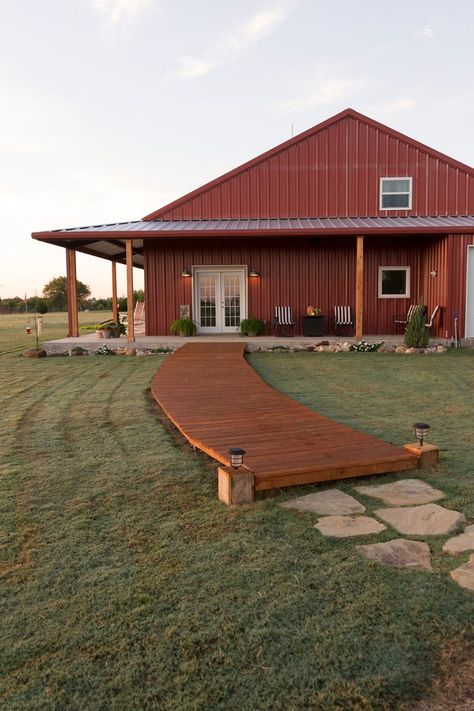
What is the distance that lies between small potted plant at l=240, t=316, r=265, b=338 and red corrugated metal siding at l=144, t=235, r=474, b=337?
2.18 ft

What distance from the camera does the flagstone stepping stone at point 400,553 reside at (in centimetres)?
210

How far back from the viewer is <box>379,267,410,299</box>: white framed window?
500 inches

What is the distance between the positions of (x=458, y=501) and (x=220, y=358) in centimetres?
617

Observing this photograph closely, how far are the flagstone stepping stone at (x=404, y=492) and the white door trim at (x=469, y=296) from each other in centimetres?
929

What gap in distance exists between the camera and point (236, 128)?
17.8 meters

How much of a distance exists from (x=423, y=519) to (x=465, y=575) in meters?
0.54

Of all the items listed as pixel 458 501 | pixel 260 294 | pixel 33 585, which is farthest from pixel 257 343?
pixel 33 585

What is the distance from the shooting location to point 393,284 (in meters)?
12.8

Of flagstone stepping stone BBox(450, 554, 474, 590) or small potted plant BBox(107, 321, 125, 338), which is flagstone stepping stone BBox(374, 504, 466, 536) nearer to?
flagstone stepping stone BBox(450, 554, 474, 590)

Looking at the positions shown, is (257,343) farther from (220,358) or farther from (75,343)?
(75,343)

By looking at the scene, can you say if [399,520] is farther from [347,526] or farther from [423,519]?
[347,526]

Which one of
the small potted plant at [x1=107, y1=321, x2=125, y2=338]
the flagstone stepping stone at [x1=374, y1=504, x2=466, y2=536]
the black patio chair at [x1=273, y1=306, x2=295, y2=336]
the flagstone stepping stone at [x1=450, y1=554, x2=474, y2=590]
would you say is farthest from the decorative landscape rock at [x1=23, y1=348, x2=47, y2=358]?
the flagstone stepping stone at [x1=450, y1=554, x2=474, y2=590]

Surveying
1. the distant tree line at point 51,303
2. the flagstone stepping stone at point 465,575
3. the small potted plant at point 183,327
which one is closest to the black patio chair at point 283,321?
the small potted plant at point 183,327

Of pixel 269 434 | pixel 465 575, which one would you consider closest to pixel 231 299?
pixel 269 434
